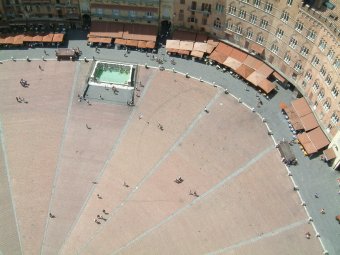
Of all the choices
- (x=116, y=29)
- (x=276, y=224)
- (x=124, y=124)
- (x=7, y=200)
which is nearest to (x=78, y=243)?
(x=7, y=200)

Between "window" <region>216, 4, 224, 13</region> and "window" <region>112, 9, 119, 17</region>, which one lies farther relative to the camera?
"window" <region>112, 9, 119, 17</region>

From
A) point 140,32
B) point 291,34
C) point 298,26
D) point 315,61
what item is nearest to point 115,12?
point 140,32

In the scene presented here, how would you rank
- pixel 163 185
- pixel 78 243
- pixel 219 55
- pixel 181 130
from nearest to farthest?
pixel 78 243 < pixel 163 185 < pixel 181 130 < pixel 219 55

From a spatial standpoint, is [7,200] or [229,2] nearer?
[7,200]

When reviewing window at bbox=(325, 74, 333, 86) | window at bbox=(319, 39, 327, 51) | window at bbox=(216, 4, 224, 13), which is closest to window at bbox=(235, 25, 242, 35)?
window at bbox=(216, 4, 224, 13)

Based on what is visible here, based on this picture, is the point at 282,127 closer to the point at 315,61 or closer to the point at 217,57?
the point at 315,61

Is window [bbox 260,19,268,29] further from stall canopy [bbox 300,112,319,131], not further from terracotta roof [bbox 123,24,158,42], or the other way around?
terracotta roof [bbox 123,24,158,42]

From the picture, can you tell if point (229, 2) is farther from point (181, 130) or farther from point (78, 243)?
point (78, 243)
